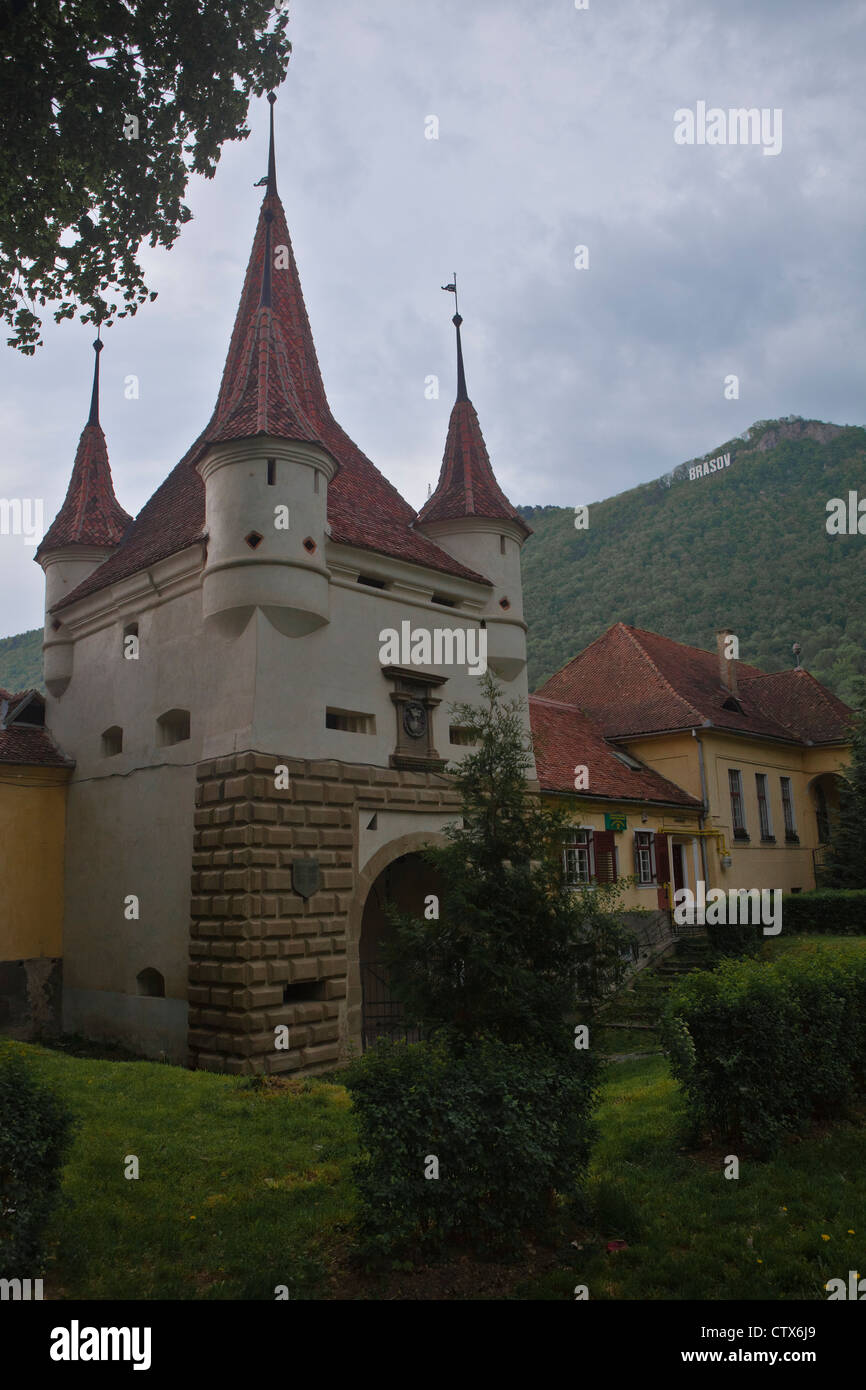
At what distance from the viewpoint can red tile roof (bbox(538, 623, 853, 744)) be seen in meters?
30.0

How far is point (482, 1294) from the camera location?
6.09 metres

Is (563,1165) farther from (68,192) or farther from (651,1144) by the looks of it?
(68,192)

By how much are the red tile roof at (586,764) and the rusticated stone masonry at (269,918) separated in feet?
26.2

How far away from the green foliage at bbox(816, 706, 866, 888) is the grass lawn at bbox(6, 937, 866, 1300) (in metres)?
20.6

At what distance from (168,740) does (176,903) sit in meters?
3.14

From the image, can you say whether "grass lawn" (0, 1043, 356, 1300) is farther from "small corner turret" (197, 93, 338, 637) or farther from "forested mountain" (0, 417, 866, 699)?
"forested mountain" (0, 417, 866, 699)

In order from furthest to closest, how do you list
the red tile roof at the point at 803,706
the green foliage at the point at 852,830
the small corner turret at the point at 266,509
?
the red tile roof at the point at 803,706 → the green foliage at the point at 852,830 → the small corner turret at the point at 266,509

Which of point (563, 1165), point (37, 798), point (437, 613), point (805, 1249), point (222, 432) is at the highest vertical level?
point (222, 432)

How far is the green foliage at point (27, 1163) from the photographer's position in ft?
18.6

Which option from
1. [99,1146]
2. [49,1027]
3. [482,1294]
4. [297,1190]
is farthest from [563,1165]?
[49,1027]

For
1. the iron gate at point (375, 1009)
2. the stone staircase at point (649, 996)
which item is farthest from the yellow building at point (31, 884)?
the stone staircase at point (649, 996)

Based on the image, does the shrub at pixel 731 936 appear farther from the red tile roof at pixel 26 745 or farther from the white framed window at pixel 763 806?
the red tile roof at pixel 26 745

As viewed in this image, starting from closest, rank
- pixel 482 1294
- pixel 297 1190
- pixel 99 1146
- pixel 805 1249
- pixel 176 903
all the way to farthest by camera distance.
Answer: pixel 482 1294 → pixel 805 1249 → pixel 297 1190 → pixel 99 1146 → pixel 176 903

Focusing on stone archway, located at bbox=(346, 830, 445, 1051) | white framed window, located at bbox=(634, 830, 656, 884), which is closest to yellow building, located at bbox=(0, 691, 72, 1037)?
stone archway, located at bbox=(346, 830, 445, 1051)
